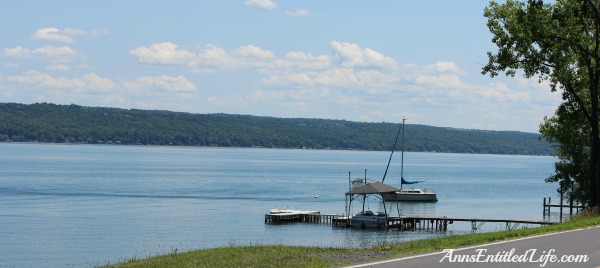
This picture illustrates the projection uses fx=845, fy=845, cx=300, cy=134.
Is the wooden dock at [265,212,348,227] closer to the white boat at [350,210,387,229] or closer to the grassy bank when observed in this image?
the white boat at [350,210,387,229]

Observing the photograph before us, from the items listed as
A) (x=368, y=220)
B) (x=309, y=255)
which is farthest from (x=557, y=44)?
A: (x=368, y=220)

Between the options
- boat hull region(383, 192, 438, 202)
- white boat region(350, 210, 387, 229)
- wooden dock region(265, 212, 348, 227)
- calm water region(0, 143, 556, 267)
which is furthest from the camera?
boat hull region(383, 192, 438, 202)

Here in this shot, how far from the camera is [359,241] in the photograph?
57375mm

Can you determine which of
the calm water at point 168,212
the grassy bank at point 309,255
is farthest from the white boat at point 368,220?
the grassy bank at point 309,255

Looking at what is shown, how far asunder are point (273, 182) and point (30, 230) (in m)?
80.0

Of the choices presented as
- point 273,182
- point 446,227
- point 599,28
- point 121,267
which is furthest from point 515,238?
point 273,182

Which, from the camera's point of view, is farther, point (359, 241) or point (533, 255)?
point (359, 241)

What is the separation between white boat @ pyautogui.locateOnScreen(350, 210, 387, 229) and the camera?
223 ft

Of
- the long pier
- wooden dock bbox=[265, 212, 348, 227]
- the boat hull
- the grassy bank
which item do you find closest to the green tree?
the grassy bank

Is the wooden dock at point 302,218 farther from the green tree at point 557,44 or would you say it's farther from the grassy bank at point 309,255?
the grassy bank at point 309,255

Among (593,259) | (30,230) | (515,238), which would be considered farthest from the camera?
(30,230)

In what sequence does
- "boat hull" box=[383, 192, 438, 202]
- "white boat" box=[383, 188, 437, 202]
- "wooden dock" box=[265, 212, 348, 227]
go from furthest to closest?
"white boat" box=[383, 188, 437, 202] → "boat hull" box=[383, 192, 438, 202] → "wooden dock" box=[265, 212, 348, 227]

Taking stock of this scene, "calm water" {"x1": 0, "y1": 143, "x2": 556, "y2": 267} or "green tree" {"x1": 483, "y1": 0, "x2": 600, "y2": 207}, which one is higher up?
"green tree" {"x1": 483, "y1": 0, "x2": 600, "y2": 207}

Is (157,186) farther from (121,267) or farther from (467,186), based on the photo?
(121,267)
